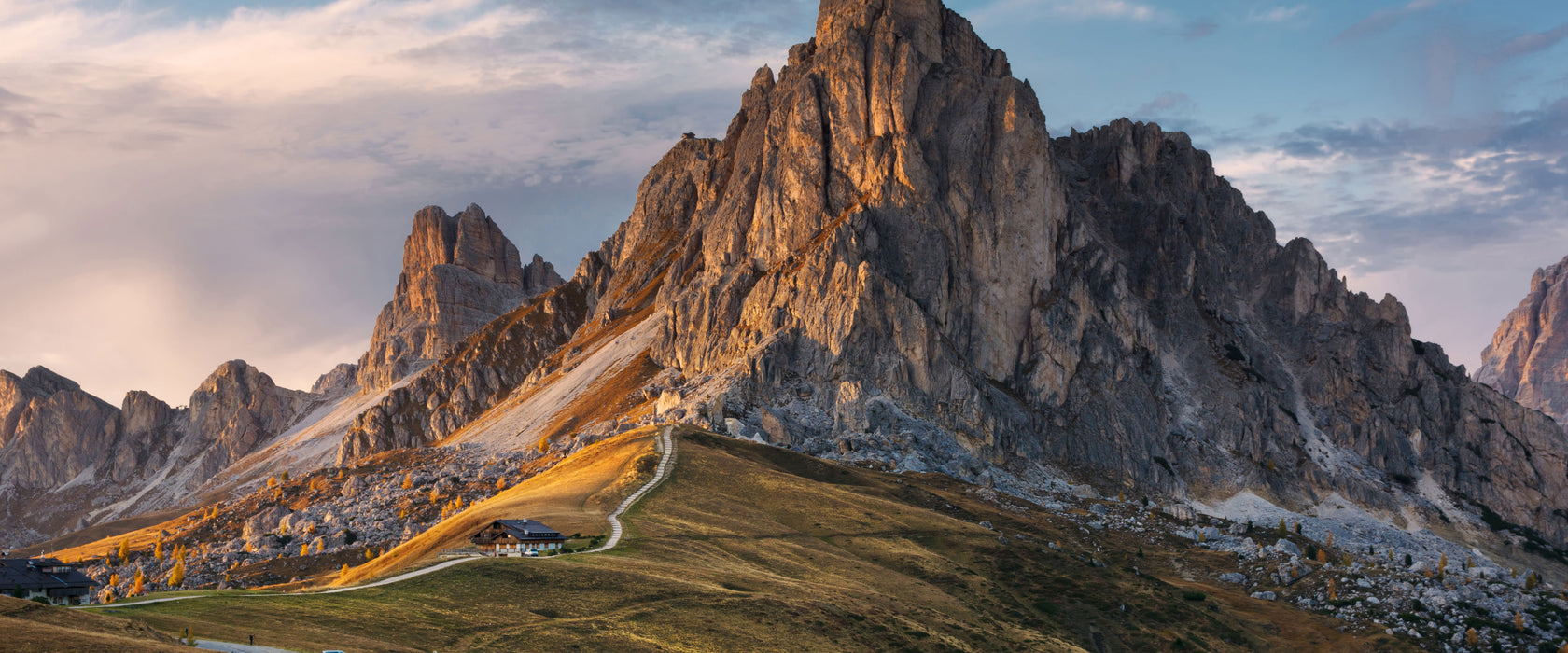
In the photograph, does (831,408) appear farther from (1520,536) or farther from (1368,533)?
(1520,536)

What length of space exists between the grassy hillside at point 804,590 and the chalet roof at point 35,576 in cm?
1940

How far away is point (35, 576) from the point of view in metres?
59.8

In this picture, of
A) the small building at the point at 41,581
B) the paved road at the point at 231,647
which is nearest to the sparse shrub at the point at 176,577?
the small building at the point at 41,581

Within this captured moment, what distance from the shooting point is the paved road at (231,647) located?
1448 inches

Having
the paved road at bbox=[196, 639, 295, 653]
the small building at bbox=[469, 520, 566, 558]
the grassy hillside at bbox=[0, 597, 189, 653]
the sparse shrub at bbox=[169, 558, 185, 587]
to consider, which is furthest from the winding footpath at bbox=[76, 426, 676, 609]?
the sparse shrub at bbox=[169, 558, 185, 587]

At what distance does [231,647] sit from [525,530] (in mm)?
36939

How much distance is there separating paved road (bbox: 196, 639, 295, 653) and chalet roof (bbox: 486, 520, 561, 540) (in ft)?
113

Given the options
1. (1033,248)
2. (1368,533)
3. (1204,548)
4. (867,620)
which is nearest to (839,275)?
(1033,248)

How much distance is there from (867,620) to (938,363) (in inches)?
4675

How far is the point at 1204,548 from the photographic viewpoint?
122062 mm

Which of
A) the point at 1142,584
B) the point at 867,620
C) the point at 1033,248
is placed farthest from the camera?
the point at 1033,248

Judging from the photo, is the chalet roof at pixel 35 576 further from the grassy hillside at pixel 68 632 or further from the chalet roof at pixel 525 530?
the grassy hillside at pixel 68 632

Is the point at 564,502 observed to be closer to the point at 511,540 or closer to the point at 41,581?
the point at 511,540

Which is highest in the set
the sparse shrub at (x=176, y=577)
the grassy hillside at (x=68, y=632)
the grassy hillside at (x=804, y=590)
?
the grassy hillside at (x=68, y=632)
